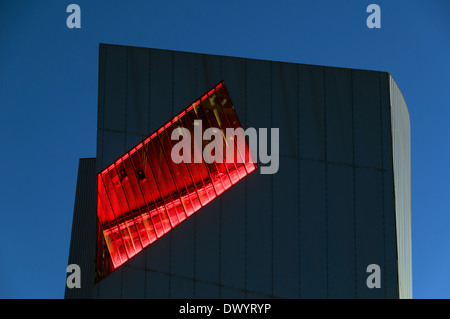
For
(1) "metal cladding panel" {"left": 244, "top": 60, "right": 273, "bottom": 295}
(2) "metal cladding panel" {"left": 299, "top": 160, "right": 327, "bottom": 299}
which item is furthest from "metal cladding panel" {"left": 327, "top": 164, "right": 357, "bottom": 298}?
(1) "metal cladding panel" {"left": 244, "top": 60, "right": 273, "bottom": 295}

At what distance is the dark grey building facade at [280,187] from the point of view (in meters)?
19.1

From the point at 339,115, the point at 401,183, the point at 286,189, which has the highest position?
the point at 339,115

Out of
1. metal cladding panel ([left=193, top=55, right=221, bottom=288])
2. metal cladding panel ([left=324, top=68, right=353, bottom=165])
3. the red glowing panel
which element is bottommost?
metal cladding panel ([left=193, top=55, right=221, bottom=288])

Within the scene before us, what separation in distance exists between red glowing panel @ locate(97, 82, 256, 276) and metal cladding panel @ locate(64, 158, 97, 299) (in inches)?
316

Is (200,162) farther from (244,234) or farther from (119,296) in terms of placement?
(119,296)

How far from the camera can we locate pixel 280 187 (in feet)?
63.8

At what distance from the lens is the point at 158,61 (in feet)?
66.7

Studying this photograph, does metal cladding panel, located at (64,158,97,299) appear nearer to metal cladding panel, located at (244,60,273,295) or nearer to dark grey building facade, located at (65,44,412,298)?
dark grey building facade, located at (65,44,412,298)

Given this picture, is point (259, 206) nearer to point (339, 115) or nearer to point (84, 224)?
point (339, 115)

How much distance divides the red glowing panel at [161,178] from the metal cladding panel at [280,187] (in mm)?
302

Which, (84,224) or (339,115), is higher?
(339,115)

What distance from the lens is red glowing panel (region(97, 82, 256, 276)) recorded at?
19688 millimetres

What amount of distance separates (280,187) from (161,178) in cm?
316

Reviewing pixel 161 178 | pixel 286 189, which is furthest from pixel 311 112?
pixel 161 178
